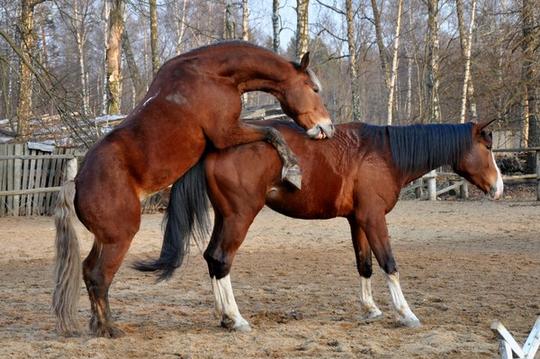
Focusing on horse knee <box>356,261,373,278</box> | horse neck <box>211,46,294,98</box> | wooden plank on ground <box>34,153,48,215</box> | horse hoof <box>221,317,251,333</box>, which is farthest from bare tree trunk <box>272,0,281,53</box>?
horse hoof <box>221,317,251,333</box>

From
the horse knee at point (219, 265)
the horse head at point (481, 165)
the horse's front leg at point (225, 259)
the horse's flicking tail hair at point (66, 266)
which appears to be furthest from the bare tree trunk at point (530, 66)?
the horse's flicking tail hair at point (66, 266)

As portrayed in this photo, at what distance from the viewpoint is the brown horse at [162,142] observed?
5.21 m

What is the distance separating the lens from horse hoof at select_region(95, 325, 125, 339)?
5.21m

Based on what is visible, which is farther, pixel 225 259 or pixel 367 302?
pixel 367 302

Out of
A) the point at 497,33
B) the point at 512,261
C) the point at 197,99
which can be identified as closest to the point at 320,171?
the point at 197,99

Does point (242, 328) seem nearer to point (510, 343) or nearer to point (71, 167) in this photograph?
point (510, 343)

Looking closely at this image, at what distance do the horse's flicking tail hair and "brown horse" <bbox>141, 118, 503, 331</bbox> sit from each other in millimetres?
902

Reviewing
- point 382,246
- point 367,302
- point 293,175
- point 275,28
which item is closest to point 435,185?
point 275,28

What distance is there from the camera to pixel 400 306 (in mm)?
5594

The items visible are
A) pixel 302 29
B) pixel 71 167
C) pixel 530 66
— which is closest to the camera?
pixel 71 167

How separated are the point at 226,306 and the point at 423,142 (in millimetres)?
2210

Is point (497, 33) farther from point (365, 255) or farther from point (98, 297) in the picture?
point (98, 297)

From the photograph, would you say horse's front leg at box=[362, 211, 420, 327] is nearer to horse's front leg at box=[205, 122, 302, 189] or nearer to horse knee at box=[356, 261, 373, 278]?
A: horse knee at box=[356, 261, 373, 278]

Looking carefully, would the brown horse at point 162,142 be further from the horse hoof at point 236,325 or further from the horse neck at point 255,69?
the horse hoof at point 236,325
